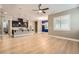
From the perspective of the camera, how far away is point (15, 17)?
12.6 feet

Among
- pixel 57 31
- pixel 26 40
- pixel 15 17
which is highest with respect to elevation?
pixel 15 17

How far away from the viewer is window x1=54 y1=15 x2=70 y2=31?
13.8ft

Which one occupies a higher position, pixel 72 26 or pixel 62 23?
pixel 62 23

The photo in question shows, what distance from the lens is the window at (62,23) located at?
420cm

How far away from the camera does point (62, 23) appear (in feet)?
13.8

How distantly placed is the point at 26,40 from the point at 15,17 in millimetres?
1484
